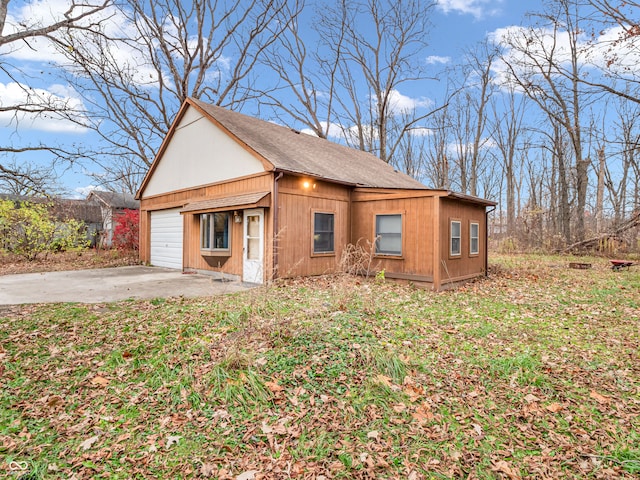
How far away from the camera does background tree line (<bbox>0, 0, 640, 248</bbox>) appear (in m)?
17.5

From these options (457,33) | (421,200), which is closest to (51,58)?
(421,200)

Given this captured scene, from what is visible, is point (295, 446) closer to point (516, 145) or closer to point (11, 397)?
point (11, 397)

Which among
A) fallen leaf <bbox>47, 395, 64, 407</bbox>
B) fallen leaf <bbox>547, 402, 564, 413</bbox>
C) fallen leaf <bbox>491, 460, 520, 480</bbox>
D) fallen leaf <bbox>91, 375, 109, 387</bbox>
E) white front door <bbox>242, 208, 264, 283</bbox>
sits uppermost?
white front door <bbox>242, 208, 264, 283</bbox>

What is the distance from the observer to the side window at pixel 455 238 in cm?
936

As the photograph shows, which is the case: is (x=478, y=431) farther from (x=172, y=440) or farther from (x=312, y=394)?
(x=172, y=440)

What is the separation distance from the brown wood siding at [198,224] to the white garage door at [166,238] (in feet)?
1.14

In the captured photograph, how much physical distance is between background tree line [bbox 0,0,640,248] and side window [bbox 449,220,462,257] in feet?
30.7

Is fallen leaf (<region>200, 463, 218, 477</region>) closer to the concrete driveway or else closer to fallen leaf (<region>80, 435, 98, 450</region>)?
fallen leaf (<region>80, 435, 98, 450</region>)

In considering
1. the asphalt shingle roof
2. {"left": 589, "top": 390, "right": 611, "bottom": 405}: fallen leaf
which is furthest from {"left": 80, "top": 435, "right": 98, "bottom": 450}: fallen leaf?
the asphalt shingle roof

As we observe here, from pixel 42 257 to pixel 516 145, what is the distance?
30153mm

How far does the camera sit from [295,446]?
280cm

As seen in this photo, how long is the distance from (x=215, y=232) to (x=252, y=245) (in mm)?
1679

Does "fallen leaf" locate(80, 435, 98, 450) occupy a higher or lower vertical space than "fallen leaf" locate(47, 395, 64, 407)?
lower

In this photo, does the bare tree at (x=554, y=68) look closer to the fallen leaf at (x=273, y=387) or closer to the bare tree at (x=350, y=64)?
the bare tree at (x=350, y=64)
